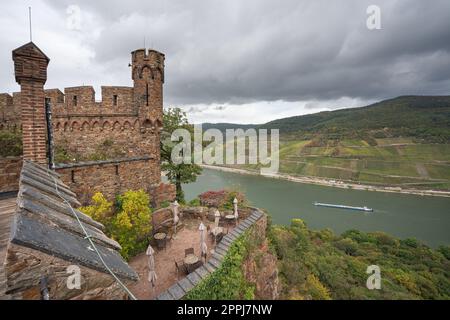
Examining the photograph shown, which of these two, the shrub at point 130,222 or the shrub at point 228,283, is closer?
the shrub at point 228,283

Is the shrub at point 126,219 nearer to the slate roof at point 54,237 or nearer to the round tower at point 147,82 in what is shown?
the round tower at point 147,82

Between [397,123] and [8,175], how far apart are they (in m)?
150

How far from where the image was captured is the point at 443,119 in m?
111

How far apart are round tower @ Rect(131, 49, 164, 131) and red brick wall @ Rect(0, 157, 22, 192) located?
624cm

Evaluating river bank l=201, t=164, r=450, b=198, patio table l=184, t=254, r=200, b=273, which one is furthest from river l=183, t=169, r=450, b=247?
patio table l=184, t=254, r=200, b=273

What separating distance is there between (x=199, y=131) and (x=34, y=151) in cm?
1341

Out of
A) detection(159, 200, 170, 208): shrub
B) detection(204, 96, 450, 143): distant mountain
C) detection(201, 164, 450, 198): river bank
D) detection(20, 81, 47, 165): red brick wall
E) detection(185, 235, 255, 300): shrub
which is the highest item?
detection(204, 96, 450, 143): distant mountain

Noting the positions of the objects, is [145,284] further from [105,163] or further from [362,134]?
[362,134]

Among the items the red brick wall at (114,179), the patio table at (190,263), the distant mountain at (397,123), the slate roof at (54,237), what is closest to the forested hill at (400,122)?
the distant mountain at (397,123)

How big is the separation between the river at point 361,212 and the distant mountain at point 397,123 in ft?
115

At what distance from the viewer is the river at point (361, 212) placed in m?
40.8

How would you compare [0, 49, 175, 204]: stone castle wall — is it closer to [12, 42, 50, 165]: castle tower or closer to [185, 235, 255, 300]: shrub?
[12, 42, 50, 165]: castle tower

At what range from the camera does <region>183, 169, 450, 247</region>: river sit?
1607 inches
